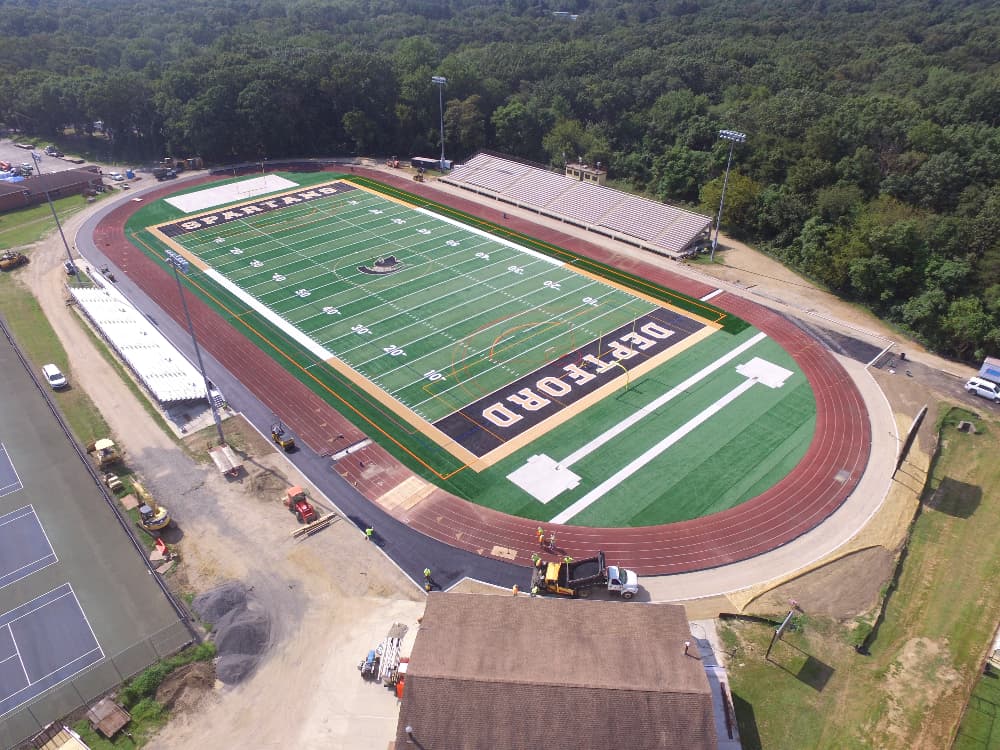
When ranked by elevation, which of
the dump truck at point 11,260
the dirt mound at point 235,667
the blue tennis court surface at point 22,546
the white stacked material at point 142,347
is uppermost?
the dump truck at point 11,260

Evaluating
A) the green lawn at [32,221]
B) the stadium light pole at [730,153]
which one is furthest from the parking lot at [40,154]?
the stadium light pole at [730,153]

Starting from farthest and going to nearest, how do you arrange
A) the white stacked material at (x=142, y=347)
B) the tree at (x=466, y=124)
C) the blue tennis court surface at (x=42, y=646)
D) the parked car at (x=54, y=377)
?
the tree at (x=466, y=124) → the parked car at (x=54, y=377) → the white stacked material at (x=142, y=347) → the blue tennis court surface at (x=42, y=646)

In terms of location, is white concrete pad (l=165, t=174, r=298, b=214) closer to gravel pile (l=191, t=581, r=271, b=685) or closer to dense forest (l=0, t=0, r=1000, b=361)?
dense forest (l=0, t=0, r=1000, b=361)

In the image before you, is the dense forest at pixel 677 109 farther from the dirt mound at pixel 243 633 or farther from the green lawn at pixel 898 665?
the dirt mound at pixel 243 633

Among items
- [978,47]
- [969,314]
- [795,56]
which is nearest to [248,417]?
[969,314]

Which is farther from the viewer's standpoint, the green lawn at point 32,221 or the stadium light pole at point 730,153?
the green lawn at point 32,221

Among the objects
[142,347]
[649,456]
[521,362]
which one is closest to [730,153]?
[521,362]

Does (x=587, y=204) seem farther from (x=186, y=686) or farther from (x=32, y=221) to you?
(x=32, y=221)

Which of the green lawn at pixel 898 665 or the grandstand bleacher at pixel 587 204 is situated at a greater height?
the grandstand bleacher at pixel 587 204
